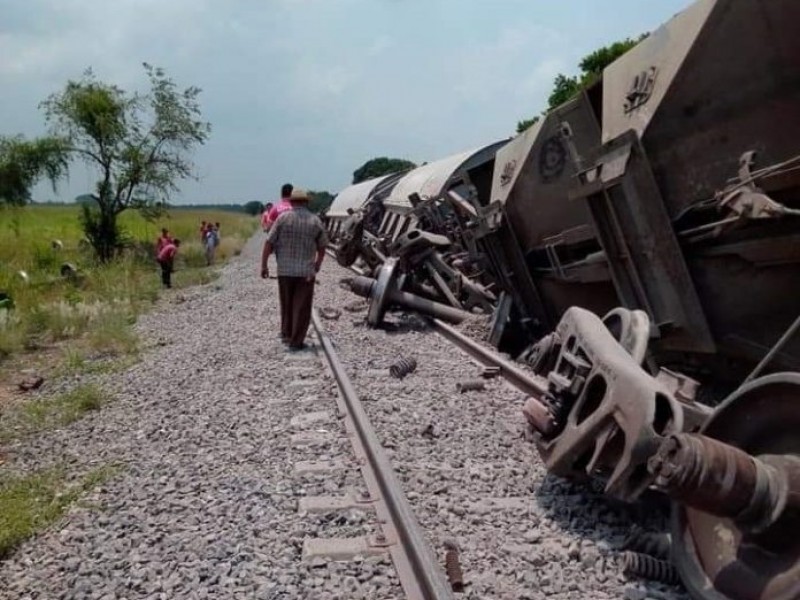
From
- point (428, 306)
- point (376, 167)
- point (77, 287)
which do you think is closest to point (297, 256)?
point (428, 306)

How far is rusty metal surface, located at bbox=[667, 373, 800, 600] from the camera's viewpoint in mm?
2709

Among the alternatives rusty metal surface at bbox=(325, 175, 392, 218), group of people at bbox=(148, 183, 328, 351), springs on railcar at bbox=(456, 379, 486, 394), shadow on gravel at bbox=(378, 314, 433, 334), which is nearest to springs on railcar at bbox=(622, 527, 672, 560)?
springs on railcar at bbox=(456, 379, 486, 394)

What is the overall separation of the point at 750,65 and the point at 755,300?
1223 mm

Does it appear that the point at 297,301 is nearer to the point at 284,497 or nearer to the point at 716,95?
the point at 284,497

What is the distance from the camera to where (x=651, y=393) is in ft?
10.6

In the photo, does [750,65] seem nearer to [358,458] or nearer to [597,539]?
[597,539]

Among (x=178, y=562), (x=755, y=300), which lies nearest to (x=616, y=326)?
(x=755, y=300)

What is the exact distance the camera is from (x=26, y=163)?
32531 millimetres

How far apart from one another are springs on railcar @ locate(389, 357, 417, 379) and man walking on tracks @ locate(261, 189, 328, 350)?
193 cm

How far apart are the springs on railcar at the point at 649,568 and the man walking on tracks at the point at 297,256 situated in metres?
6.21

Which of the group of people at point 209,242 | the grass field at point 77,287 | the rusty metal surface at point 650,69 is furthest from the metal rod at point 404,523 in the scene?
the group of people at point 209,242

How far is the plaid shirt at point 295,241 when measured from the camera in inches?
359

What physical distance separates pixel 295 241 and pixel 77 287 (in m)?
14.3

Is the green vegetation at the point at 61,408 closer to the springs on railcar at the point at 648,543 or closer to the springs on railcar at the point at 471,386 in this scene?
the springs on railcar at the point at 471,386
